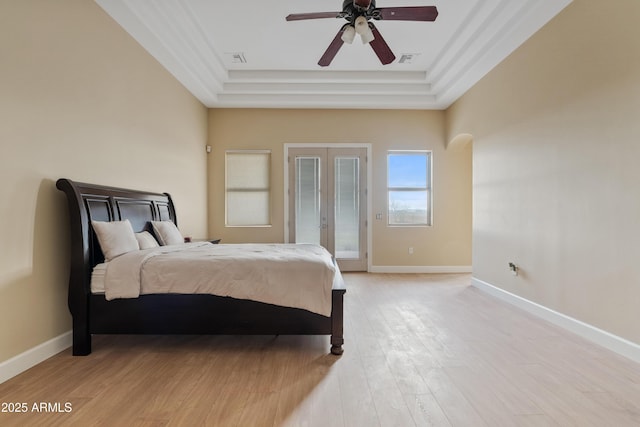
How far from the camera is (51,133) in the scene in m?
2.34

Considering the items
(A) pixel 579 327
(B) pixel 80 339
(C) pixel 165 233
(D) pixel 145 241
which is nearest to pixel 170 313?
(B) pixel 80 339

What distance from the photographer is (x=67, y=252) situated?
249cm

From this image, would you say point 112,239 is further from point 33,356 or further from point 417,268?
point 417,268

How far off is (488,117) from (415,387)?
3.84m

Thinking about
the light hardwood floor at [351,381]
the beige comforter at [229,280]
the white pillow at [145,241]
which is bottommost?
the light hardwood floor at [351,381]

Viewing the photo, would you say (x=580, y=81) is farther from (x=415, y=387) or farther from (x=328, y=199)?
(x=328, y=199)

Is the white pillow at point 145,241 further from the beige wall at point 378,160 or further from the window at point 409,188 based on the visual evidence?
the window at point 409,188

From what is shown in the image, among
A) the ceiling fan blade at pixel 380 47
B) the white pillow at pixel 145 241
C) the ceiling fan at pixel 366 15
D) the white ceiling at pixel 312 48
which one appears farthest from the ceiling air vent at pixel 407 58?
the white pillow at pixel 145 241

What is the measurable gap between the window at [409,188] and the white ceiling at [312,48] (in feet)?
3.28

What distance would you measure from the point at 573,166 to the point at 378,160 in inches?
126

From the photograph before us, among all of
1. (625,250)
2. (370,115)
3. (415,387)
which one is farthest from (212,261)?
(370,115)

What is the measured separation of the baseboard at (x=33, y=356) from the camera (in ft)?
6.54

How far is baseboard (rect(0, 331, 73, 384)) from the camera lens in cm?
199

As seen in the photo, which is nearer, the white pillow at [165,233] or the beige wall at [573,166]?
the beige wall at [573,166]
